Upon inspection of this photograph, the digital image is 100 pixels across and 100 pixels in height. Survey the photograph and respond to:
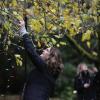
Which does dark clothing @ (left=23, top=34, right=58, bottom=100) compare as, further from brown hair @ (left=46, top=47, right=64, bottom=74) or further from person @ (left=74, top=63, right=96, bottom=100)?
person @ (left=74, top=63, right=96, bottom=100)

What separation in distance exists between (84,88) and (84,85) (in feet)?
0.50

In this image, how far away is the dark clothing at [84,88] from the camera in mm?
13141

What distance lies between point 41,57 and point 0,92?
4.82ft

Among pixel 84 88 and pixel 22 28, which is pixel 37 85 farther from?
pixel 84 88

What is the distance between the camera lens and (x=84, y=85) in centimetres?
1329

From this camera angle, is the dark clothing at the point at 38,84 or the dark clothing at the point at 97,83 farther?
the dark clothing at the point at 97,83

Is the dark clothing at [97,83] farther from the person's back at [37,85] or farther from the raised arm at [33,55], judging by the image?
the raised arm at [33,55]

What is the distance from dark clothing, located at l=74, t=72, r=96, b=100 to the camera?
1314 centimetres

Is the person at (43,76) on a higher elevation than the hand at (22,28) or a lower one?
lower

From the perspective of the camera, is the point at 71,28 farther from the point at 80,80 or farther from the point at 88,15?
the point at 80,80

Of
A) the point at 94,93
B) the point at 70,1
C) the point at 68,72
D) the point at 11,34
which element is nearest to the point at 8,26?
the point at 11,34

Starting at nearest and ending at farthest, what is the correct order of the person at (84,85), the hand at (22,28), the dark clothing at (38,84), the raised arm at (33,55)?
A: 1. the raised arm at (33,55)
2. the hand at (22,28)
3. the dark clothing at (38,84)
4. the person at (84,85)

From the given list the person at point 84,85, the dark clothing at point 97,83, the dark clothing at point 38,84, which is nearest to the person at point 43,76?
the dark clothing at point 38,84

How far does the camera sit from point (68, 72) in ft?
89.8
